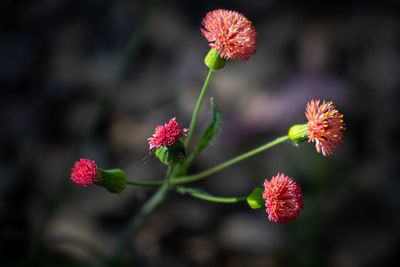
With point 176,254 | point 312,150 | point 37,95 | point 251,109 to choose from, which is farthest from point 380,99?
point 37,95

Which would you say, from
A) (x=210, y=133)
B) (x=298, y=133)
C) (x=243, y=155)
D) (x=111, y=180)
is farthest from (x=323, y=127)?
(x=111, y=180)

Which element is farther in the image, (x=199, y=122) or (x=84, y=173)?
(x=199, y=122)

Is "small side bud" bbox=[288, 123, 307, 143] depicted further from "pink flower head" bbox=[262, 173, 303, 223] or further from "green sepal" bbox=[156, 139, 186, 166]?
"green sepal" bbox=[156, 139, 186, 166]

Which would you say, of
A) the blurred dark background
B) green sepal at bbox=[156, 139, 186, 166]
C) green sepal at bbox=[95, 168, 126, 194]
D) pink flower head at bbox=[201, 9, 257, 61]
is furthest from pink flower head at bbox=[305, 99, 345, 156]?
the blurred dark background

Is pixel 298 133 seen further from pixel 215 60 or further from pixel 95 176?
pixel 95 176

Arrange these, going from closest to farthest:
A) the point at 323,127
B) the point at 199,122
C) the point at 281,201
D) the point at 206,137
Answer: the point at 281,201, the point at 323,127, the point at 206,137, the point at 199,122

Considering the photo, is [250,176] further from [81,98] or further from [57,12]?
[57,12]
